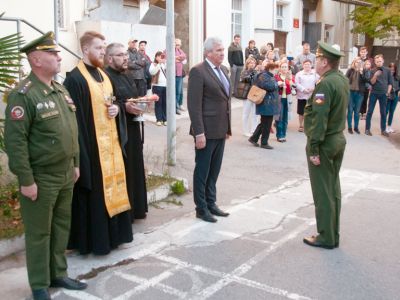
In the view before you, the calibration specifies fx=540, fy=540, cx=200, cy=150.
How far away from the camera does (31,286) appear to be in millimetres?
3967

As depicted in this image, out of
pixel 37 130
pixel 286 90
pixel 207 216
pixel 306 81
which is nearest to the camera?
pixel 37 130

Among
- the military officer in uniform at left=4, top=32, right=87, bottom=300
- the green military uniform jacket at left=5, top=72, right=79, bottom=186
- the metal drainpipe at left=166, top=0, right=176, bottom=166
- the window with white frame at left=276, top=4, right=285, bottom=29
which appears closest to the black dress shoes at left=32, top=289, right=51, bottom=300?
the military officer in uniform at left=4, top=32, right=87, bottom=300

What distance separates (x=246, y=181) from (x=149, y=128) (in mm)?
4057

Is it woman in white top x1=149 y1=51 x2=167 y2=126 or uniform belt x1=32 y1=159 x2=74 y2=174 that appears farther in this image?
woman in white top x1=149 y1=51 x2=167 y2=126

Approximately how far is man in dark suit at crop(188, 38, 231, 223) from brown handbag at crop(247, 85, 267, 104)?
432 centimetres

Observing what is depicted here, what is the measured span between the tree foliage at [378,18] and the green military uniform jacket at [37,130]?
21421 mm

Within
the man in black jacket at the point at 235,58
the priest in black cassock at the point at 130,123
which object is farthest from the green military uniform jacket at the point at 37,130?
the man in black jacket at the point at 235,58

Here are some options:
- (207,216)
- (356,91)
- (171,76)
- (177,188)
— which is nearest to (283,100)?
(356,91)

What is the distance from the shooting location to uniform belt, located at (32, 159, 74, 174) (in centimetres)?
381

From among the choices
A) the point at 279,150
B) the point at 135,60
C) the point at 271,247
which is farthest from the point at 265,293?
the point at 135,60

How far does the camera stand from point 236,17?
20.4m

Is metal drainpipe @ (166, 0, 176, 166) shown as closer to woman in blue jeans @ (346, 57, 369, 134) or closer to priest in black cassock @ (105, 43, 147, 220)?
priest in black cassock @ (105, 43, 147, 220)

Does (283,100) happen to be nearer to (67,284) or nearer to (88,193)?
(88,193)

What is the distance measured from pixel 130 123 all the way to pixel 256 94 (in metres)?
5.23
